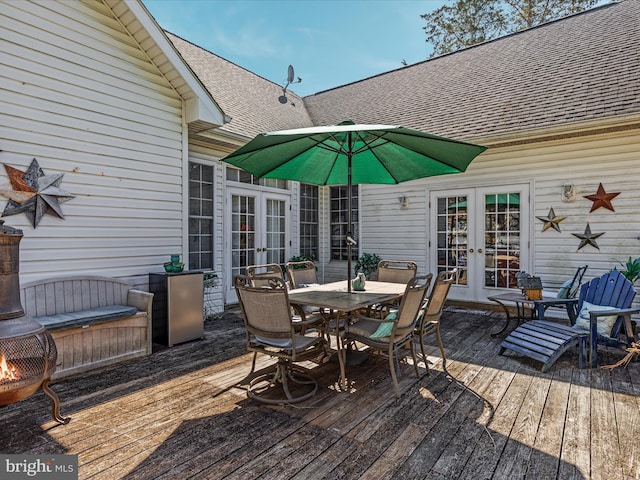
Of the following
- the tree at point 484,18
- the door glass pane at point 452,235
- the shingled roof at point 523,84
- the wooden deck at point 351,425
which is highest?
the tree at point 484,18

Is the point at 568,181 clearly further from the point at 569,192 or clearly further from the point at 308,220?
the point at 308,220

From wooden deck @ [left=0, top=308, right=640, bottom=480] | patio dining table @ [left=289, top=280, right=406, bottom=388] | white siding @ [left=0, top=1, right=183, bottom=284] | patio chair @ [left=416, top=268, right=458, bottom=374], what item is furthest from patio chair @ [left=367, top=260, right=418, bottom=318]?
white siding @ [left=0, top=1, right=183, bottom=284]

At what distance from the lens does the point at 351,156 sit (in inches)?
154

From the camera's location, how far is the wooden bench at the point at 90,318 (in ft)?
11.6

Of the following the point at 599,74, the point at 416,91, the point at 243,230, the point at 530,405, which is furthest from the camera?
the point at 416,91

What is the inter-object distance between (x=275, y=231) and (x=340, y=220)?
182 cm

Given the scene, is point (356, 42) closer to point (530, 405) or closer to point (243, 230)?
point (243, 230)

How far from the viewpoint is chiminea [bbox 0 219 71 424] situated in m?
2.30

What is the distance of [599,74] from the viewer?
6.06 m

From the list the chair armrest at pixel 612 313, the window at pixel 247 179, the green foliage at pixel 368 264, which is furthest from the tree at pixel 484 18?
the chair armrest at pixel 612 313

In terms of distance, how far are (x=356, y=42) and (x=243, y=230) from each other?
30.6ft

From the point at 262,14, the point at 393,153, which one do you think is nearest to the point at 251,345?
the point at 393,153

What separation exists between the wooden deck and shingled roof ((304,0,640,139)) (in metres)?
4.13

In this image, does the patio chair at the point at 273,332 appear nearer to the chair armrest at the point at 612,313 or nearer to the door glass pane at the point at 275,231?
the chair armrest at the point at 612,313
